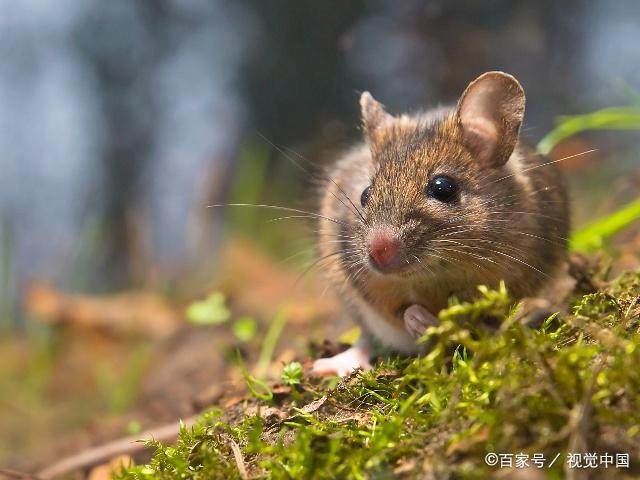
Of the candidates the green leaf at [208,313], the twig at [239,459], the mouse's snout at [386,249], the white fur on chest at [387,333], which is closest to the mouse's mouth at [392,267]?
the mouse's snout at [386,249]

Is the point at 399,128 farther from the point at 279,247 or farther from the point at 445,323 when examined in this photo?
the point at 279,247

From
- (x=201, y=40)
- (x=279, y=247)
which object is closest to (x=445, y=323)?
(x=279, y=247)

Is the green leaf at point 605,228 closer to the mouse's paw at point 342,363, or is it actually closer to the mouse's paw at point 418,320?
the mouse's paw at point 418,320

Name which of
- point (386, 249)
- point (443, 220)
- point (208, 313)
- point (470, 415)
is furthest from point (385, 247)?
point (208, 313)

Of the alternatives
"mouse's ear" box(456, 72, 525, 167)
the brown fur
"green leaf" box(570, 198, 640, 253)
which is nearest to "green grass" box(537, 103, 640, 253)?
"green leaf" box(570, 198, 640, 253)

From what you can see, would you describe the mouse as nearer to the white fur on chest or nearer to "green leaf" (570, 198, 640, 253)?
the white fur on chest

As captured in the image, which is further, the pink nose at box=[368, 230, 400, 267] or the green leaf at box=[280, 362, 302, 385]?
the green leaf at box=[280, 362, 302, 385]

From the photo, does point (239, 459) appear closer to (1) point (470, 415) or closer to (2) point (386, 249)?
(1) point (470, 415)
